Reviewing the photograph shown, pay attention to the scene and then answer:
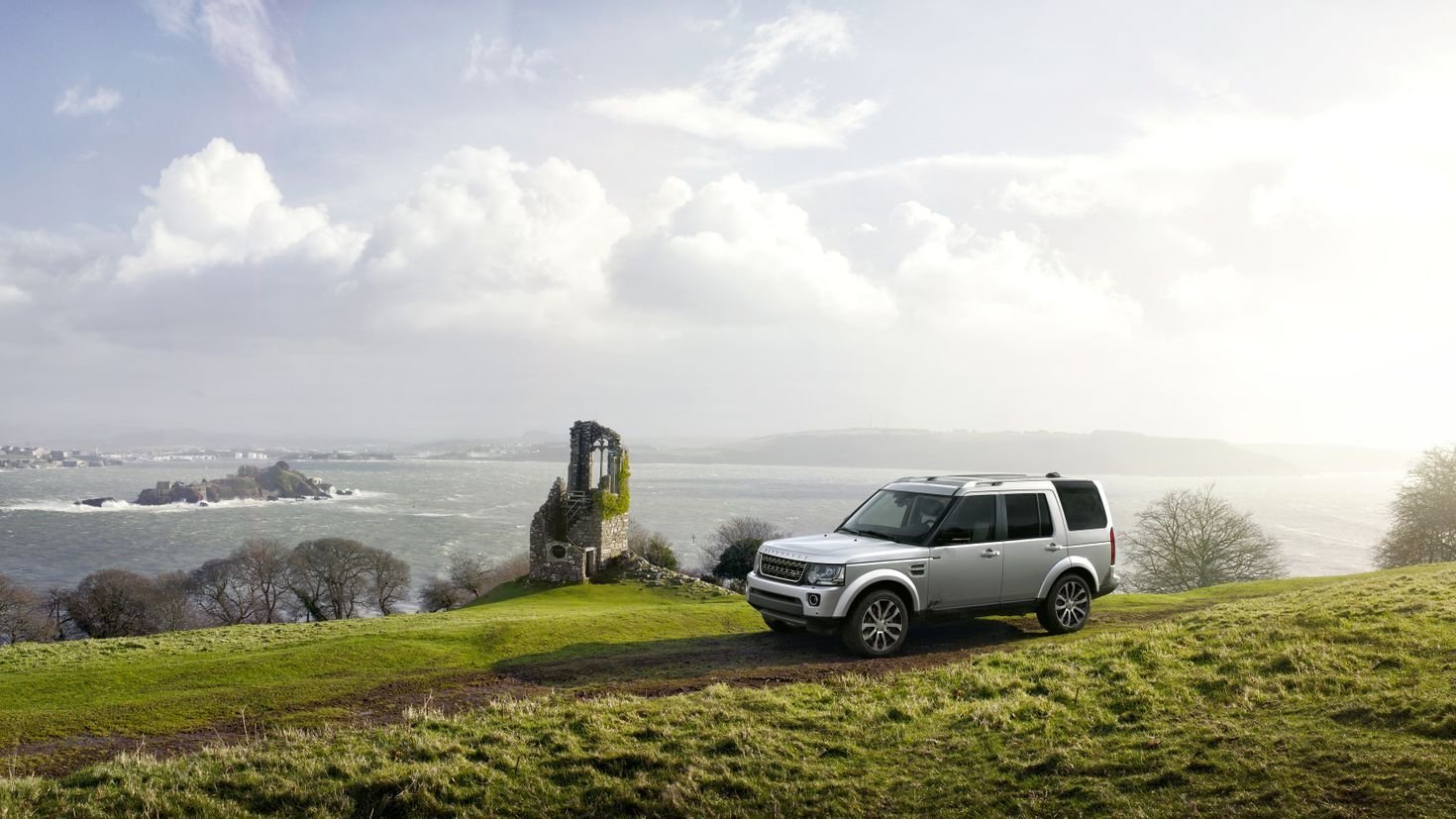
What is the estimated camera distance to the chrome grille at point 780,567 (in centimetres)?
1177

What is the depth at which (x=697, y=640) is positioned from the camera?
1384 centimetres

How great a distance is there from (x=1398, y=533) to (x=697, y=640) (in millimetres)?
49994

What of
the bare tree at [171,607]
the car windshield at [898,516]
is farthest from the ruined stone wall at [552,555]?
the bare tree at [171,607]

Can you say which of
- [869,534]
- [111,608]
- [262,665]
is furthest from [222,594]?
[869,534]

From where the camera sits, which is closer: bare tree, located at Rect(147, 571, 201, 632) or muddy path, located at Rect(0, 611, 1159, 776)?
muddy path, located at Rect(0, 611, 1159, 776)

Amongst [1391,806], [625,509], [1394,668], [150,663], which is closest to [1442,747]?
[1391,806]

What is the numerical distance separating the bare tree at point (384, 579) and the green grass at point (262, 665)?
48418mm

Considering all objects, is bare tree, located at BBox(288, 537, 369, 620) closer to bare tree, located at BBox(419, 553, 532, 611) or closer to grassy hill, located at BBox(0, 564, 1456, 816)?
A: bare tree, located at BBox(419, 553, 532, 611)

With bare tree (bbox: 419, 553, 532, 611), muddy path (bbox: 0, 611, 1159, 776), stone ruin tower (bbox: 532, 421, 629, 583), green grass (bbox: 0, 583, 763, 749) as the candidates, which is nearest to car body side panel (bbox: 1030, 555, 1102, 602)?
muddy path (bbox: 0, 611, 1159, 776)

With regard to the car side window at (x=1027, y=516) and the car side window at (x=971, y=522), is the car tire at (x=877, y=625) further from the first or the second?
the car side window at (x=1027, y=516)

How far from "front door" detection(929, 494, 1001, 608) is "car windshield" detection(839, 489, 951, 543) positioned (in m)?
0.26

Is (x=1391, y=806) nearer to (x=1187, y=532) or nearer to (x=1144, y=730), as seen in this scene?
(x=1144, y=730)

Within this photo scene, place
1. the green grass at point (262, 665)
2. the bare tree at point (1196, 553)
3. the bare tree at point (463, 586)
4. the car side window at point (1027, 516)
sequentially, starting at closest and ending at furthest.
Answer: the green grass at point (262, 665), the car side window at point (1027, 516), the bare tree at point (1196, 553), the bare tree at point (463, 586)

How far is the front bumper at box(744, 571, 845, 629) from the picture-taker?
445 inches
